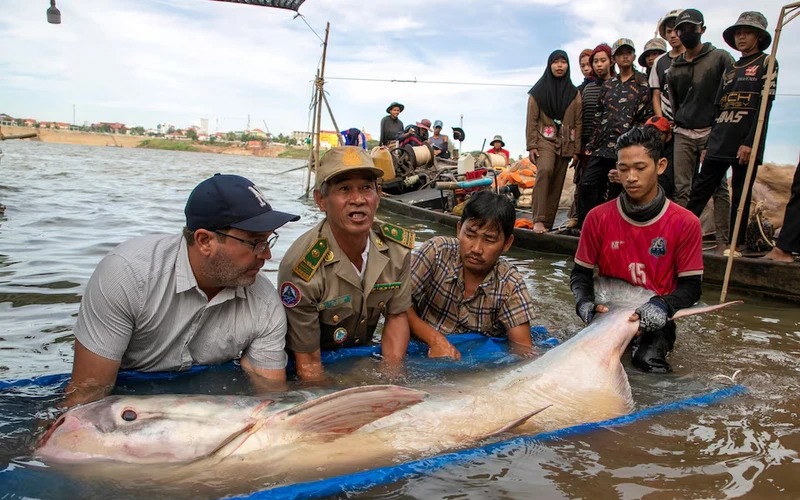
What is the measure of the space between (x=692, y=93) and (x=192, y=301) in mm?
5257

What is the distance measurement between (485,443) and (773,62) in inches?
167

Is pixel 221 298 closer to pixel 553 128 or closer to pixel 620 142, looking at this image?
pixel 620 142

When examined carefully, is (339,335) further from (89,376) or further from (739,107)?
(739,107)

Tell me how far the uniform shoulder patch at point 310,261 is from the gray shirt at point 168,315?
17cm

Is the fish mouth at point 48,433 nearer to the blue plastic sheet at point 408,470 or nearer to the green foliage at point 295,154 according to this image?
the blue plastic sheet at point 408,470

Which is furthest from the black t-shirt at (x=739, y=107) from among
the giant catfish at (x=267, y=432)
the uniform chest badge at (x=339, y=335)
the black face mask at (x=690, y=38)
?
the uniform chest badge at (x=339, y=335)

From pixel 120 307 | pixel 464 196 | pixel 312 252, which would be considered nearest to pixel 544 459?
pixel 312 252

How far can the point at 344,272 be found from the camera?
3.38 metres

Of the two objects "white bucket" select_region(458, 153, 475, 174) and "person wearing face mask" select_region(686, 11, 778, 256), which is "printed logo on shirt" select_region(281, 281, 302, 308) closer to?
"person wearing face mask" select_region(686, 11, 778, 256)

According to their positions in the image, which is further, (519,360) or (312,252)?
(519,360)

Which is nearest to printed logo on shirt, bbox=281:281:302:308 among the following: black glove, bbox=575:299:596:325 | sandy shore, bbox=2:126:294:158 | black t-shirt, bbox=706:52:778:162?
black glove, bbox=575:299:596:325

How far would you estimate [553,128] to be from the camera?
7535mm

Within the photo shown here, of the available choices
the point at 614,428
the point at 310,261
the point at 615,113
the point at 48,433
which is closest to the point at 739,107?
the point at 615,113

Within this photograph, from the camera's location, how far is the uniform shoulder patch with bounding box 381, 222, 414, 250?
3616 mm
